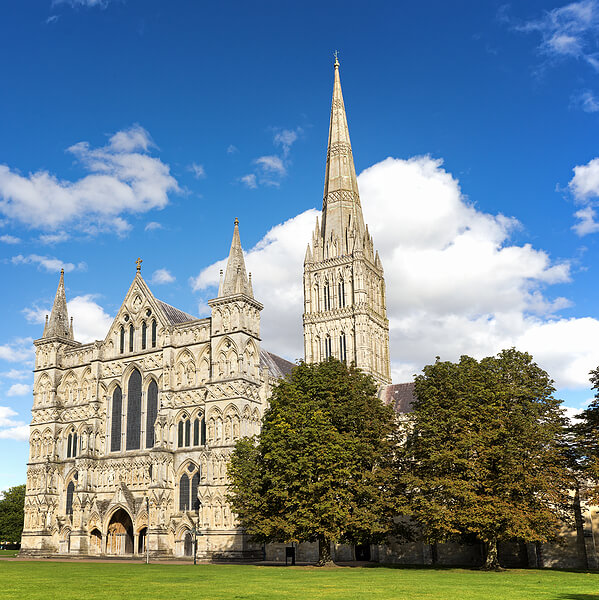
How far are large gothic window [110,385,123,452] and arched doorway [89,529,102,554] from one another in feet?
24.8

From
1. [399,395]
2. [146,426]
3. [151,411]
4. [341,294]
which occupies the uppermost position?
[341,294]

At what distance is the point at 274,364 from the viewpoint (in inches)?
2963

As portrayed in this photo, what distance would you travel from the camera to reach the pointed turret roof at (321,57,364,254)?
3740 inches

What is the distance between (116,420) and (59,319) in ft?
48.2

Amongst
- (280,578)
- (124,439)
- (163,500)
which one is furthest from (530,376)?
(124,439)

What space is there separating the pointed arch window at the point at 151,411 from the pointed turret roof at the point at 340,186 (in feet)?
129

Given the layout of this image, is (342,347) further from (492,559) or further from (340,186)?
(492,559)

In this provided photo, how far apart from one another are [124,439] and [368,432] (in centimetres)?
3006

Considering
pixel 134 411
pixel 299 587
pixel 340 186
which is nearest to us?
pixel 299 587

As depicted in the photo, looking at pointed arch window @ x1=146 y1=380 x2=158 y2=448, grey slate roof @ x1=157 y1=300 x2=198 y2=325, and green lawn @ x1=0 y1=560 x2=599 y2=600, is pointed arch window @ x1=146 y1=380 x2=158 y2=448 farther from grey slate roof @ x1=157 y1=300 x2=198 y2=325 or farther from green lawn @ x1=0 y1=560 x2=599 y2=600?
green lawn @ x1=0 y1=560 x2=599 y2=600

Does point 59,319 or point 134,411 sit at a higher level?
point 59,319

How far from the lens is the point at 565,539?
41125mm

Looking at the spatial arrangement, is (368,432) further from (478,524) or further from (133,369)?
(133,369)

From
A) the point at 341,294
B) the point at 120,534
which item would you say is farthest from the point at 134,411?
the point at 341,294
